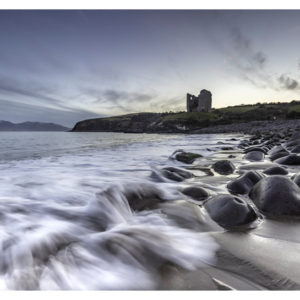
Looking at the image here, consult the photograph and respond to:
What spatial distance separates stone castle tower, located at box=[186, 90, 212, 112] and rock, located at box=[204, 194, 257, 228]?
381 feet

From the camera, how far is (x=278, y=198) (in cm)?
275

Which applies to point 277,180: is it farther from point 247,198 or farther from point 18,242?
point 18,242

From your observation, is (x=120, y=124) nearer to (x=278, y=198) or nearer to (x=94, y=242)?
(x=278, y=198)


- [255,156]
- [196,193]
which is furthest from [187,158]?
[196,193]

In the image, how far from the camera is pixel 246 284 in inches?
61.0

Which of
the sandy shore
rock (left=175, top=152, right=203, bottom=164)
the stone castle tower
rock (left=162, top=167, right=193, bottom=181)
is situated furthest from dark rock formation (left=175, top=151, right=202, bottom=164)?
the stone castle tower

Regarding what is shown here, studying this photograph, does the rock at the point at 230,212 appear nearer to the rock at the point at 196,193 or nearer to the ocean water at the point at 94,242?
the ocean water at the point at 94,242

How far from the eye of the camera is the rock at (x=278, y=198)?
262 cm

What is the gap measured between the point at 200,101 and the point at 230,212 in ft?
401

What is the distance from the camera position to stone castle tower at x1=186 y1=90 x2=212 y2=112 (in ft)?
379

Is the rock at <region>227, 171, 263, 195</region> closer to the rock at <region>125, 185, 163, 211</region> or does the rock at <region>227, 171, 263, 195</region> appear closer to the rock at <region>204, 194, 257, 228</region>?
the rock at <region>204, 194, 257, 228</region>

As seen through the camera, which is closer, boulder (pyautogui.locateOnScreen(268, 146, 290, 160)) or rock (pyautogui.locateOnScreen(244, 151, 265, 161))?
boulder (pyautogui.locateOnScreen(268, 146, 290, 160))
